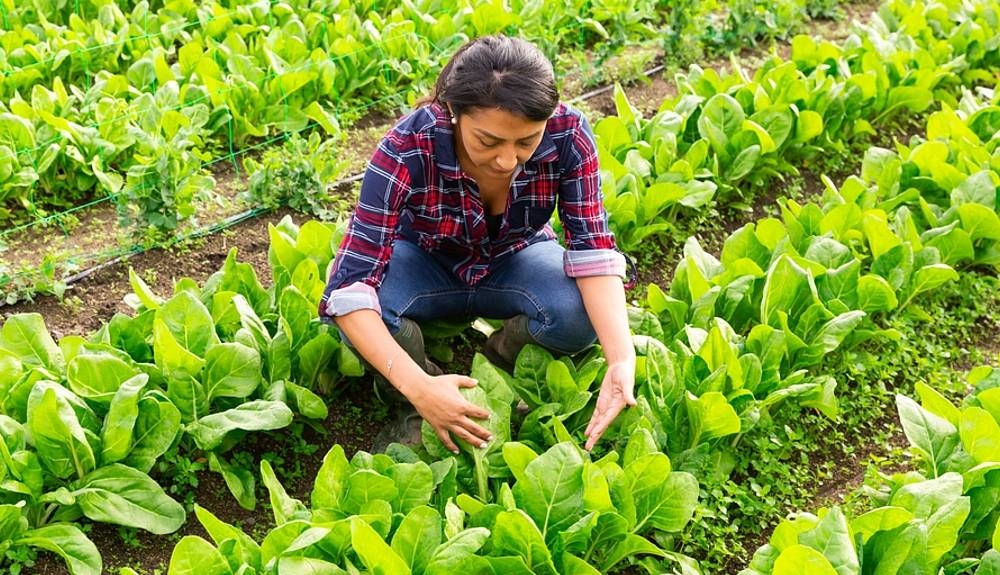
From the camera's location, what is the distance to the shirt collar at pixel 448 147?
3191mm

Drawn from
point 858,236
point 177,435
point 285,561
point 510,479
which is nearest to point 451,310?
point 510,479

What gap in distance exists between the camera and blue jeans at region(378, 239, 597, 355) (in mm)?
3512

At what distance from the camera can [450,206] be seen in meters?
3.38

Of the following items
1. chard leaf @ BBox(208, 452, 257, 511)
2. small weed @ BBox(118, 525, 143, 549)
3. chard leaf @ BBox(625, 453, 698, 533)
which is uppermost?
chard leaf @ BBox(625, 453, 698, 533)

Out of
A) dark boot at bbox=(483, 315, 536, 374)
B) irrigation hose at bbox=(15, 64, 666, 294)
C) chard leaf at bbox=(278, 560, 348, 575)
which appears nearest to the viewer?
chard leaf at bbox=(278, 560, 348, 575)

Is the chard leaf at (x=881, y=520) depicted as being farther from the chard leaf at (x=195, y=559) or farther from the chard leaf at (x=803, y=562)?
the chard leaf at (x=195, y=559)

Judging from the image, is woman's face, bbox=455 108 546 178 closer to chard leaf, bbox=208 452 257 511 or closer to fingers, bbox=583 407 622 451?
fingers, bbox=583 407 622 451

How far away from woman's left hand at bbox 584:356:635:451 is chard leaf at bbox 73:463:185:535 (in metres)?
1.18

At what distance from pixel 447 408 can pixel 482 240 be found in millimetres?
668

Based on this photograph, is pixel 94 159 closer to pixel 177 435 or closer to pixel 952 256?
pixel 177 435

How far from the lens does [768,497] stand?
11.6ft

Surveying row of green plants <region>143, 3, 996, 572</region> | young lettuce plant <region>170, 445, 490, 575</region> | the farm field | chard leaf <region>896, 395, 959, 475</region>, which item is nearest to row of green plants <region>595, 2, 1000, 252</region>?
the farm field

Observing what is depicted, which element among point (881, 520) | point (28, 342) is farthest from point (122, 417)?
point (881, 520)

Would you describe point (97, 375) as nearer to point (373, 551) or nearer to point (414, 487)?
point (414, 487)
